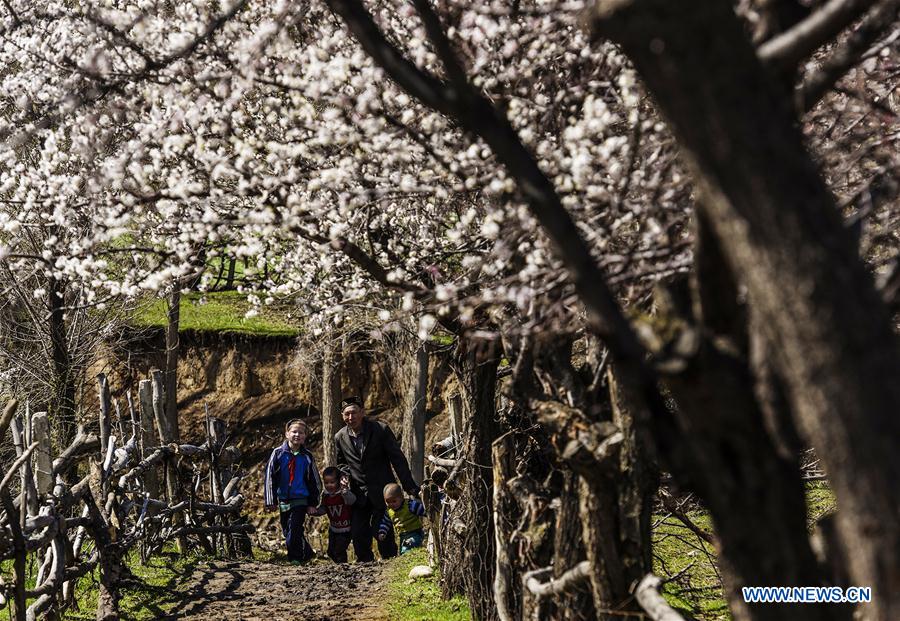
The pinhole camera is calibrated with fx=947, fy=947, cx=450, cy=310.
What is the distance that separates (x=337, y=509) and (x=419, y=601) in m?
2.72

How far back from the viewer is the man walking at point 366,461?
35.4 feet

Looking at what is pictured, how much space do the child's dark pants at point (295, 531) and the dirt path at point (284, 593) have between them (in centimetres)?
42

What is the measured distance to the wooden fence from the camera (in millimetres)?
6722

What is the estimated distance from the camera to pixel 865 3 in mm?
2266

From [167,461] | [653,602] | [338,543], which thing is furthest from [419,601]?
[167,461]

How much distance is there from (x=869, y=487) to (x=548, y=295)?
2.83 m

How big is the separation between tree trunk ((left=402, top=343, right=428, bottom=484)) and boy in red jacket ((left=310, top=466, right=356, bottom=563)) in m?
6.95

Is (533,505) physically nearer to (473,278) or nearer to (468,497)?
(473,278)

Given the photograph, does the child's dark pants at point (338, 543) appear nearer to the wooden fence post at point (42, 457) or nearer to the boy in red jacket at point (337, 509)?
the boy in red jacket at point (337, 509)

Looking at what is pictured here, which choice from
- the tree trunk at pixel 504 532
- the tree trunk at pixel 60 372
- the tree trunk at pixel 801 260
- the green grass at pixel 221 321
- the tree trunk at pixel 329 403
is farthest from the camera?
the green grass at pixel 221 321

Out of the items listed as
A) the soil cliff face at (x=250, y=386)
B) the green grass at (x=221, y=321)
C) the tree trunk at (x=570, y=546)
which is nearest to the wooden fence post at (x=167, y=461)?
the tree trunk at (x=570, y=546)

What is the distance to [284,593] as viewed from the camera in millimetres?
9258

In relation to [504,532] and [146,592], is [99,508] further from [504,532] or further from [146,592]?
[504,532]

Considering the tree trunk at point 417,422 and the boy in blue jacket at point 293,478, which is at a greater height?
the tree trunk at point 417,422
